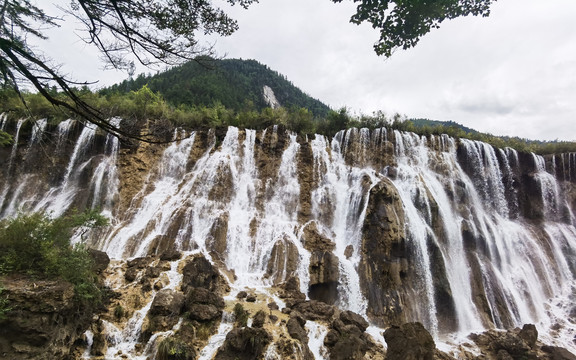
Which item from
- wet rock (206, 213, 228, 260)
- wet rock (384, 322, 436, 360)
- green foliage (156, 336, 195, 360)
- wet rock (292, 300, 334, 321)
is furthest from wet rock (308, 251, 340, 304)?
green foliage (156, 336, 195, 360)

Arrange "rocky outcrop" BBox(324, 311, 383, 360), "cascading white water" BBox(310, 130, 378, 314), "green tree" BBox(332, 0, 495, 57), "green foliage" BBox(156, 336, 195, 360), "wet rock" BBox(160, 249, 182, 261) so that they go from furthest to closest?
"cascading white water" BBox(310, 130, 378, 314), "wet rock" BBox(160, 249, 182, 261), "rocky outcrop" BBox(324, 311, 383, 360), "green foliage" BBox(156, 336, 195, 360), "green tree" BBox(332, 0, 495, 57)

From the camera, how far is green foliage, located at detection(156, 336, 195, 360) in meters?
6.41

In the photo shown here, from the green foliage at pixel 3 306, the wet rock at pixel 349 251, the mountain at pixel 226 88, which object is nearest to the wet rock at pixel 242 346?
the green foliage at pixel 3 306

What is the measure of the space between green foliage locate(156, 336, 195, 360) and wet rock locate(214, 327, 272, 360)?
685mm

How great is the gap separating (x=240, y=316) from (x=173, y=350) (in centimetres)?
209

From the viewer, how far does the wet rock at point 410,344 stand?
6.79 meters

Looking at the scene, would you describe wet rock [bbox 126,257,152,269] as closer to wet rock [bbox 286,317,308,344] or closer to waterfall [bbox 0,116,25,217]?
wet rock [bbox 286,317,308,344]

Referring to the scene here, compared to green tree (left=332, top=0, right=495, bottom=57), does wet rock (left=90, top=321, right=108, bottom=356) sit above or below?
below

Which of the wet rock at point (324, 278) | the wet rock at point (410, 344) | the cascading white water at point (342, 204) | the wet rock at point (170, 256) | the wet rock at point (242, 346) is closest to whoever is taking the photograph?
the wet rock at point (242, 346)

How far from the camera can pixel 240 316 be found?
8055 millimetres

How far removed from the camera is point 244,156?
57.4ft

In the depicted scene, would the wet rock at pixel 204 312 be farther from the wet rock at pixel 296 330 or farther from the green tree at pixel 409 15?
the green tree at pixel 409 15

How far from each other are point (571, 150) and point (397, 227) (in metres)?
15.6

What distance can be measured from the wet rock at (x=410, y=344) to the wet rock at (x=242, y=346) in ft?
11.2
